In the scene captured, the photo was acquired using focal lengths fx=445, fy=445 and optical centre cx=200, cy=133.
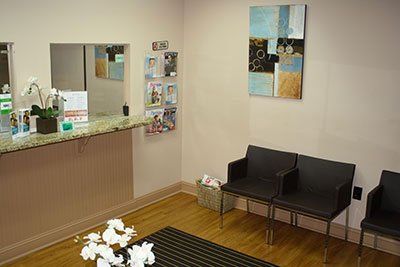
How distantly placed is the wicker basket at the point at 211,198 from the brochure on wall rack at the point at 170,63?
132cm

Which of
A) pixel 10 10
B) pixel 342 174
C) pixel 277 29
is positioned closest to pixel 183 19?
pixel 277 29

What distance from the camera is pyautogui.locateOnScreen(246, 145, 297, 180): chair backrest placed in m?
4.62

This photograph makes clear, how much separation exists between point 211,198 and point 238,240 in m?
0.79

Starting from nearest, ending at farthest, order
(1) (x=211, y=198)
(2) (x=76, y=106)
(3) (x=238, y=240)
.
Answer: (2) (x=76, y=106)
(3) (x=238, y=240)
(1) (x=211, y=198)

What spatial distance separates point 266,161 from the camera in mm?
4734

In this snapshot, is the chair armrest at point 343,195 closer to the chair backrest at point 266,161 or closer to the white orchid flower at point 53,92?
the chair backrest at point 266,161

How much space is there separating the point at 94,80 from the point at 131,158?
0.96 meters

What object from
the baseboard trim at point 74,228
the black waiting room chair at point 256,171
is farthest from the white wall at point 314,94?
the baseboard trim at point 74,228

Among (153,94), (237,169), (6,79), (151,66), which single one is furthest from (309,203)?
(6,79)

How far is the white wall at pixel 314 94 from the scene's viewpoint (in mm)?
4047

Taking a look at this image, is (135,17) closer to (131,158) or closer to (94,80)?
(94,80)

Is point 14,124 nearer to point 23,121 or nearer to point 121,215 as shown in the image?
point 23,121

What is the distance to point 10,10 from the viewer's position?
3670mm

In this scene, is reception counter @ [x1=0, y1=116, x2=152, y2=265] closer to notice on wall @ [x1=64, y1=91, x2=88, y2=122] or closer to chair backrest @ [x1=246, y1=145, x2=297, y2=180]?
notice on wall @ [x1=64, y1=91, x2=88, y2=122]
